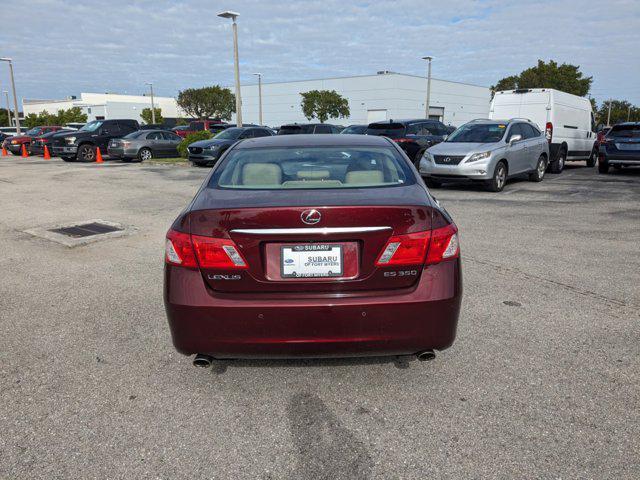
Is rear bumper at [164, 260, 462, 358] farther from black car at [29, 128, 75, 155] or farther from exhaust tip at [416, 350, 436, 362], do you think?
black car at [29, 128, 75, 155]

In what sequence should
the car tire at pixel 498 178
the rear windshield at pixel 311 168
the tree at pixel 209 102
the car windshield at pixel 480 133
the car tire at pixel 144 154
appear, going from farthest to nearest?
the tree at pixel 209 102 < the car tire at pixel 144 154 < the car windshield at pixel 480 133 < the car tire at pixel 498 178 < the rear windshield at pixel 311 168

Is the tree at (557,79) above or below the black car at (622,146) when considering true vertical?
above

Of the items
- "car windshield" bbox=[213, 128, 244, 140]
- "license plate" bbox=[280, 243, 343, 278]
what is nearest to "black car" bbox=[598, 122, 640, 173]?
"car windshield" bbox=[213, 128, 244, 140]

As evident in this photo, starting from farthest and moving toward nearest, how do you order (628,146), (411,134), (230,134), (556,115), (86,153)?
(86,153), (230,134), (411,134), (556,115), (628,146)

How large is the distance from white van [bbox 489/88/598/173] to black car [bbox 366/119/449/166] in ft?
7.61

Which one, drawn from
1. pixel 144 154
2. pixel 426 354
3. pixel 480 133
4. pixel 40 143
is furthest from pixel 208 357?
pixel 40 143

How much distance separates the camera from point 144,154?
22.3m

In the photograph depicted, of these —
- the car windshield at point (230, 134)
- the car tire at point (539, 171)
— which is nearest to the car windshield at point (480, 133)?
the car tire at point (539, 171)

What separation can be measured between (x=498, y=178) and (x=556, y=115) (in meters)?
5.84

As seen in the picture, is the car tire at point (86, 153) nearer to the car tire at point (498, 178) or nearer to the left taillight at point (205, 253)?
the car tire at point (498, 178)

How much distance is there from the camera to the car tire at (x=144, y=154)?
22.0 meters

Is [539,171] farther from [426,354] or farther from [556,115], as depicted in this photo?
[426,354]

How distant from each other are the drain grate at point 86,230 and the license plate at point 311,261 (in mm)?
5724

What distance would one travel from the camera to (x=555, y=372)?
336 centimetres
